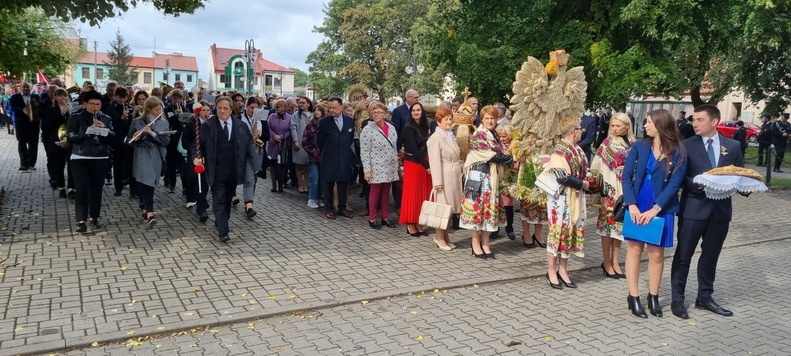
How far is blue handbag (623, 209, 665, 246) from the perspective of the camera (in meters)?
5.29

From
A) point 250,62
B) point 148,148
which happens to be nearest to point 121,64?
point 250,62

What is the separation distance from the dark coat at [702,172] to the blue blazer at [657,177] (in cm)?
15

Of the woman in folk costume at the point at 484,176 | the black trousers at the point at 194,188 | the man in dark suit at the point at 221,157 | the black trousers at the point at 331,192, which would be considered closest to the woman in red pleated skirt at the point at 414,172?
the woman in folk costume at the point at 484,176

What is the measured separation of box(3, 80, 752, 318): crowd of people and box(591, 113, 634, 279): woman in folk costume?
0.01 meters

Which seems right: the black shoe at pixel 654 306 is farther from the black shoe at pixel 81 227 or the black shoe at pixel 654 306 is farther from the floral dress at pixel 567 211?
the black shoe at pixel 81 227

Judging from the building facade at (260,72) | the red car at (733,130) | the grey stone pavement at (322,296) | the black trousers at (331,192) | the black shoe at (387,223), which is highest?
the building facade at (260,72)

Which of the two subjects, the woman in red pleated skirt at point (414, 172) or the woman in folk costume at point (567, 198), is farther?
the woman in red pleated skirt at point (414, 172)

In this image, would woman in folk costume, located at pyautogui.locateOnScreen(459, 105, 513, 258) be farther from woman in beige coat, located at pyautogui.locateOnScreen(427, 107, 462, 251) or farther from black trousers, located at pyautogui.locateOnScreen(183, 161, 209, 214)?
black trousers, located at pyautogui.locateOnScreen(183, 161, 209, 214)

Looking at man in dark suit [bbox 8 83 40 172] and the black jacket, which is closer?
the black jacket

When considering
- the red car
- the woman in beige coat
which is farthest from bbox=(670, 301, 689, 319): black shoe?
the red car

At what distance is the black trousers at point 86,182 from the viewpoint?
7578 millimetres

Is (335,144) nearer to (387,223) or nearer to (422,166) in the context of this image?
(387,223)

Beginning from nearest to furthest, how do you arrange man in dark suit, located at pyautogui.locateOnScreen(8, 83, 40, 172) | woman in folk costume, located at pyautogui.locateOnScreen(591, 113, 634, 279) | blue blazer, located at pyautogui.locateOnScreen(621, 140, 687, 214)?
blue blazer, located at pyautogui.locateOnScreen(621, 140, 687, 214), woman in folk costume, located at pyautogui.locateOnScreen(591, 113, 634, 279), man in dark suit, located at pyautogui.locateOnScreen(8, 83, 40, 172)

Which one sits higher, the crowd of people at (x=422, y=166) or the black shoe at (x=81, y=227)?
the crowd of people at (x=422, y=166)
